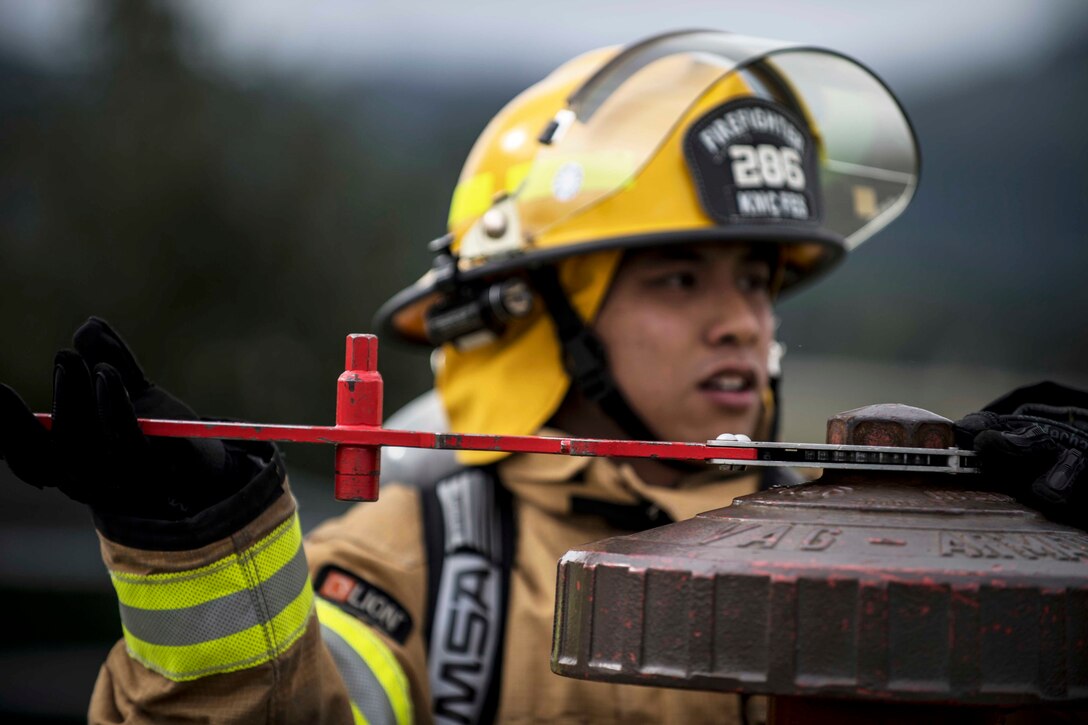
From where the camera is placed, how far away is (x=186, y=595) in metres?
1.82

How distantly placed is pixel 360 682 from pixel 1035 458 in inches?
49.0

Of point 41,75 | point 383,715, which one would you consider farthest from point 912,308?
point 383,715

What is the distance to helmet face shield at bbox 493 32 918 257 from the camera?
2.75 m

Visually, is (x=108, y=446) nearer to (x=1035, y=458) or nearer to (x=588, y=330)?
(x=1035, y=458)

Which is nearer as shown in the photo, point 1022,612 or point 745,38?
point 1022,612

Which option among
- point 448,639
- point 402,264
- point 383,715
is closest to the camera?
point 383,715

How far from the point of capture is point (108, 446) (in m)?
1.61

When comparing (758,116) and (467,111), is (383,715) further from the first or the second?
(467,111)

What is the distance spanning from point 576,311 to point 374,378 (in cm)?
131

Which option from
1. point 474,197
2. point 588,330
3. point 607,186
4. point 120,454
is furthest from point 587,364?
point 120,454

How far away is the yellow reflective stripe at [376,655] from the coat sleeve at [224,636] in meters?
0.27

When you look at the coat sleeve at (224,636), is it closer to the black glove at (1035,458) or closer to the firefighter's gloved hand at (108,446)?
the firefighter's gloved hand at (108,446)

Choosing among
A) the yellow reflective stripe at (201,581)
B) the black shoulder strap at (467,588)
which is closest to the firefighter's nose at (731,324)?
the black shoulder strap at (467,588)

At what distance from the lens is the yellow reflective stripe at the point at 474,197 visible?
3012 mm
